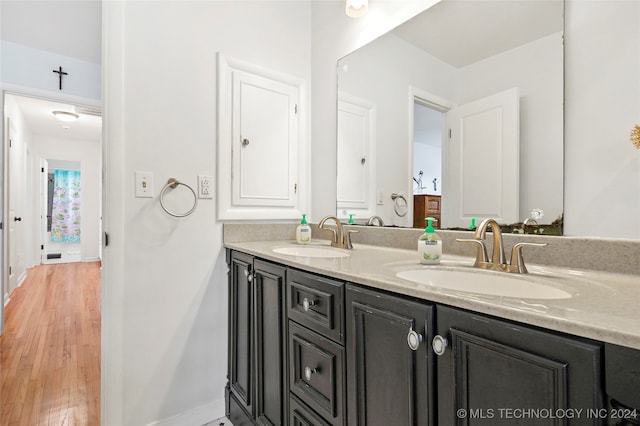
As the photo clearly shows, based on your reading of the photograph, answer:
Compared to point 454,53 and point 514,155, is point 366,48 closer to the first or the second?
point 454,53

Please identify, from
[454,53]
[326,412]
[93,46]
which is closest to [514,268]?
[326,412]

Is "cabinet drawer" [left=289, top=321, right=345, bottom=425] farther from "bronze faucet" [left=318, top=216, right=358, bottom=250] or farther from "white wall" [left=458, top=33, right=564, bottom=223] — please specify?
"white wall" [left=458, top=33, right=564, bottom=223]

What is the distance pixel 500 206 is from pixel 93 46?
2.98 m

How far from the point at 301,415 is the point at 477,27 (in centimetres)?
158

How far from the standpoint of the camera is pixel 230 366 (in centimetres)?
169

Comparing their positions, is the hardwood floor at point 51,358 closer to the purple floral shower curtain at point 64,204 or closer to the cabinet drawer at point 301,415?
the cabinet drawer at point 301,415

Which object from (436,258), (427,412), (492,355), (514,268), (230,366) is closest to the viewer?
(492,355)

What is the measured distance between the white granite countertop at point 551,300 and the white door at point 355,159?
0.64 metres

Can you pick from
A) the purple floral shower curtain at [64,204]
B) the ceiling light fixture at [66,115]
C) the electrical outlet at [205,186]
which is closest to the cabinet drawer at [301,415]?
the electrical outlet at [205,186]

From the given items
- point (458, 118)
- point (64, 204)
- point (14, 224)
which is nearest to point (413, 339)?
point (458, 118)

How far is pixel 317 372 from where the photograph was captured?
1035 millimetres

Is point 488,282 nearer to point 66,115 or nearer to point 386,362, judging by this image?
point 386,362

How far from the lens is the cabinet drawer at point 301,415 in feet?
3.38

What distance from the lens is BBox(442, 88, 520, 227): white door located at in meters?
1.17
